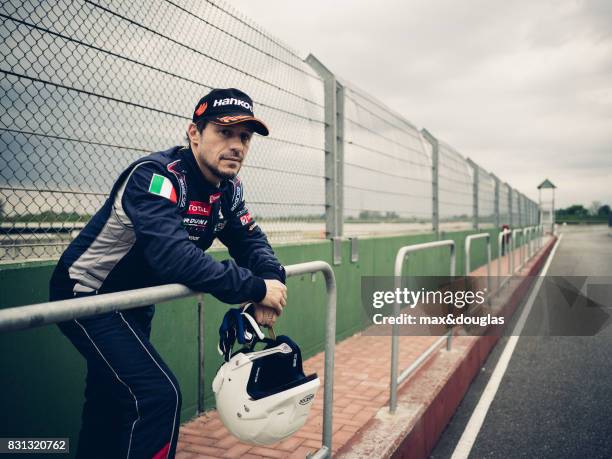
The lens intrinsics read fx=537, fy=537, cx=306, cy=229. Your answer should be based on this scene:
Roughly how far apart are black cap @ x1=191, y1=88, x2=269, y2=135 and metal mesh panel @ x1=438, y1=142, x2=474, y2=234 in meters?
7.64

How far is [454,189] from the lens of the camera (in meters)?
10.8

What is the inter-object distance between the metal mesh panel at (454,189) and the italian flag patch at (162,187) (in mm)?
8019

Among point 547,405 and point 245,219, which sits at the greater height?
point 245,219

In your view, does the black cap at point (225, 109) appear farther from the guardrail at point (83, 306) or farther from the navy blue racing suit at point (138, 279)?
the guardrail at point (83, 306)

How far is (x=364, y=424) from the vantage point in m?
3.31

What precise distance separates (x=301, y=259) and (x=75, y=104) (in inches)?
99.2

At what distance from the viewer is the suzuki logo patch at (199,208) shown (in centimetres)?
216

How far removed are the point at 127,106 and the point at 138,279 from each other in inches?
53.5

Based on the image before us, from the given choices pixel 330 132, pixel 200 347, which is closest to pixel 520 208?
pixel 330 132

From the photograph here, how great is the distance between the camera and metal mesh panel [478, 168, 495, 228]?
45.0ft

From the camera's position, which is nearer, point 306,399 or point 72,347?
point 306,399

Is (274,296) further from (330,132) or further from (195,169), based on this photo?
(330,132)

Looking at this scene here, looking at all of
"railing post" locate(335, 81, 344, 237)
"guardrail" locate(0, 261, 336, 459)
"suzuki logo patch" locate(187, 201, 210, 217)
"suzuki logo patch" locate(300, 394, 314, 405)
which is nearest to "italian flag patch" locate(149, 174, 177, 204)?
"suzuki logo patch" locate(187, 201, 210, 217)

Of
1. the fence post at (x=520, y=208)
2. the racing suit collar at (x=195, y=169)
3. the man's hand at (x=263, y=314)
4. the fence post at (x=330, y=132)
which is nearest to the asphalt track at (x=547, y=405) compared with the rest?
the man's hand at (x=263, y=314)
